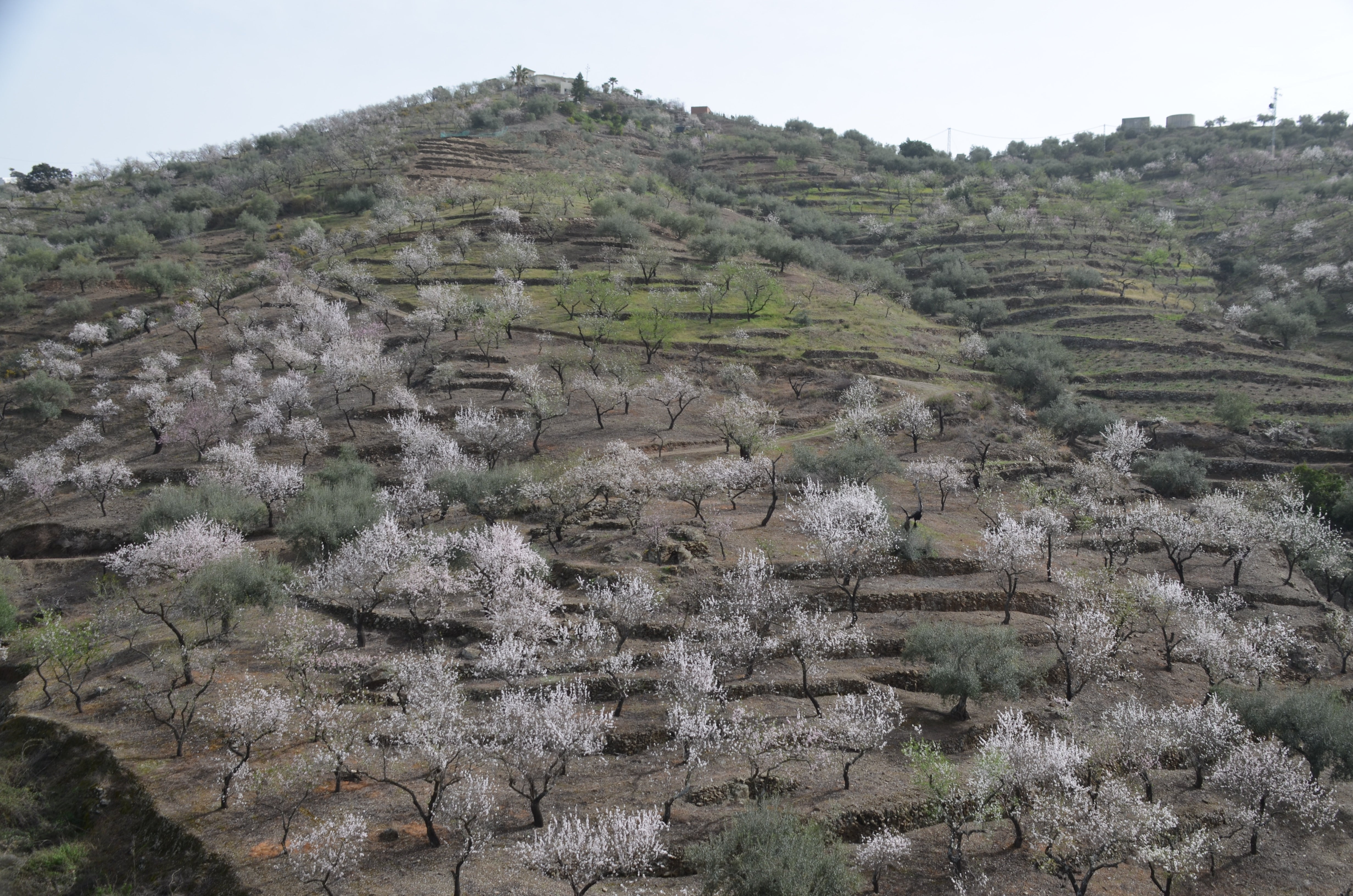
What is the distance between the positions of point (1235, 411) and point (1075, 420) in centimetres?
1441

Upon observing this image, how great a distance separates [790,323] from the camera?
79312mm

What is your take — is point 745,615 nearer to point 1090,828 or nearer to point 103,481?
point 1090,828

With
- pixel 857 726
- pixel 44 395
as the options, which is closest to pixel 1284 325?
pixel 857 726

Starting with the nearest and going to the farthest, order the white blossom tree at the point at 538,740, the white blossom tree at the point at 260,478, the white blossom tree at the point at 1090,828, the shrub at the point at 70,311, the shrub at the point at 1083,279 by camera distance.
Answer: the white blossom tree at the point at 1090,828 < the white blossom tree at the point at 538,740 < the white blossom tree at the point at 260,478 < the shrub at the point at 70,311 < the shrub at the point at 1083,279

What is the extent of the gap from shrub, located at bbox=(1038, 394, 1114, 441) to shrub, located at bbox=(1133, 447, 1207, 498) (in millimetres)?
5848

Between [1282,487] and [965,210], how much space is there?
308 feet

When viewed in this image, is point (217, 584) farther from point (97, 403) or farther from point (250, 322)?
point (250, 322)

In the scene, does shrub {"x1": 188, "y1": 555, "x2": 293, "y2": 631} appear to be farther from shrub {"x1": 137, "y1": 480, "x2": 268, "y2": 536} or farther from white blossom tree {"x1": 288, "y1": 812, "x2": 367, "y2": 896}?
white blossom tree {"x1": 288, "y1": 812, "x2": 367, "y2": 896}

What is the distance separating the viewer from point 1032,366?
70.8 meters

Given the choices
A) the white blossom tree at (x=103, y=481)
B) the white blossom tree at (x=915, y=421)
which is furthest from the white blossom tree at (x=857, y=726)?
the white blossom tree at (x=103, y=481)

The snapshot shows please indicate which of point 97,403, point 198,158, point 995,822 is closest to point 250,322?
point 97,403

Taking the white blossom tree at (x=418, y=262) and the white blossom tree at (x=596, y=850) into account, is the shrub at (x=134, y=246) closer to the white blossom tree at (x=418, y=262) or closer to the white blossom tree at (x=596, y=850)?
the white blossom tree at (x=418, y=262)

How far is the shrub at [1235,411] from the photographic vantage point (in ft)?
204

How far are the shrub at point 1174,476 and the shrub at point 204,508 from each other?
215 feet
